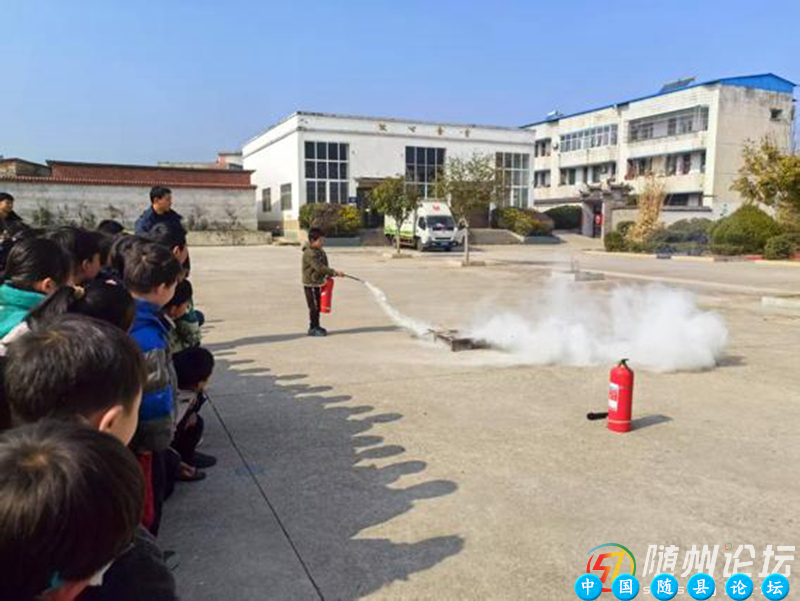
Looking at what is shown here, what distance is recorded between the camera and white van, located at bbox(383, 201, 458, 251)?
32.5 metres

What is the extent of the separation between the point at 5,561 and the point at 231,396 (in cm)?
A: 463

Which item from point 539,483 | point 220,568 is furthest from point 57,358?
point 539,483

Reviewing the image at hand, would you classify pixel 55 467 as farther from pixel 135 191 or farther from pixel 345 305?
pixel 135 191

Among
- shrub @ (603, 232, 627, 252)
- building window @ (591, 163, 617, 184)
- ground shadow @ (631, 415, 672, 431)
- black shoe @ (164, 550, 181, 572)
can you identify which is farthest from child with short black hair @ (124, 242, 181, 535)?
building window @ (591, 163, 617, 184)

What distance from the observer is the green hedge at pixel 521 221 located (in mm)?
42188

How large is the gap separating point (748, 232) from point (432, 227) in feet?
46.9

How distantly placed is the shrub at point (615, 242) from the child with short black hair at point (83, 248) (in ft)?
99.8

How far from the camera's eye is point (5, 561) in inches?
38.0

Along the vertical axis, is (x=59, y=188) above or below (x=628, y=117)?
below

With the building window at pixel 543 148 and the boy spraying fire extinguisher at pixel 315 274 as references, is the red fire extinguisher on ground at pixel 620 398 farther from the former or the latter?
the building window at pixel 543 148

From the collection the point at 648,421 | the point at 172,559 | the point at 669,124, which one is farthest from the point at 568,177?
the point at 172,559

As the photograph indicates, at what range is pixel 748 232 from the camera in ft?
87.2

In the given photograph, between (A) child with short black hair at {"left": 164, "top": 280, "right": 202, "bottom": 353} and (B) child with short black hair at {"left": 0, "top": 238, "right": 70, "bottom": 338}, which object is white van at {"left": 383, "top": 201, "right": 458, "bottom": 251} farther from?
(B) child with short black hair at {"left": 0, "top": 238, "right": 70, "bottom": 338}

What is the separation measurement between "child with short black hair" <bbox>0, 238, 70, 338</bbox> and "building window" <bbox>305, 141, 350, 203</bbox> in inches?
1522
